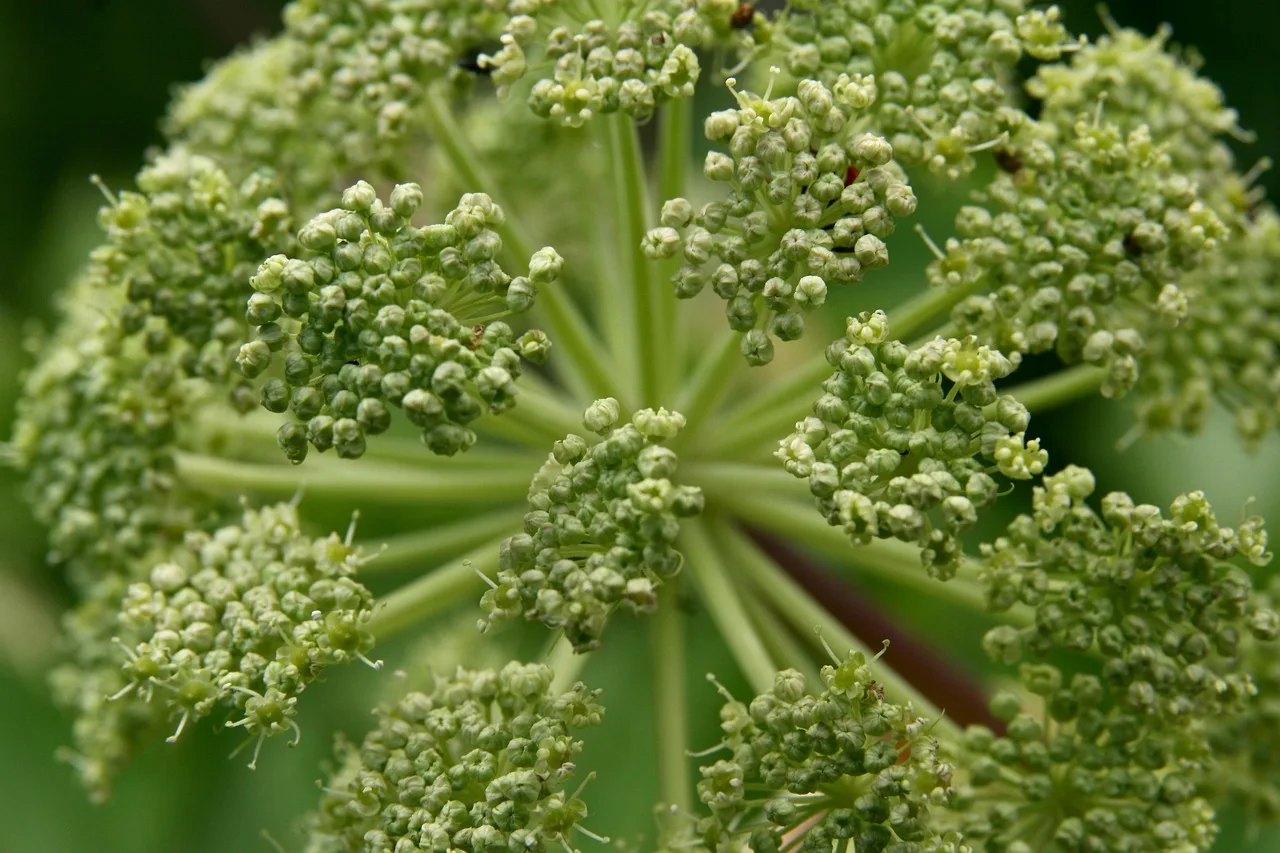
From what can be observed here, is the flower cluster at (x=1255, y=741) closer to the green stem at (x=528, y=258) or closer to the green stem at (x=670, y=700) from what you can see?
the green stem at (x=670, y=700)

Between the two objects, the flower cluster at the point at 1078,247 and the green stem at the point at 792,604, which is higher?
the flower cluster at the point at 1078,247

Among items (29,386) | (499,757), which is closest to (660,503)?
(499,757)

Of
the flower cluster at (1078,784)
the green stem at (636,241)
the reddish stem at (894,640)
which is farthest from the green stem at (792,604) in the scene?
the green stem at (636,241)

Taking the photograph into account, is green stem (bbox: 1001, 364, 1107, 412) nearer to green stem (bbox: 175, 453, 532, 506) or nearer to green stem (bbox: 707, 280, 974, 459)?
green stem (bbox: 707, 280, 974, 459)

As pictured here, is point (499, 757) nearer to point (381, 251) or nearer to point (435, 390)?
point (435, 390)

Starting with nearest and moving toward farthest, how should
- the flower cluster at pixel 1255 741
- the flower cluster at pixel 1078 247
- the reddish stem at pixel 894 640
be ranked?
1. the flower cluster at pixel 1078 247
2. the flower cluster at pixel 1255 741
3. the reddish stem at pixel 894 640

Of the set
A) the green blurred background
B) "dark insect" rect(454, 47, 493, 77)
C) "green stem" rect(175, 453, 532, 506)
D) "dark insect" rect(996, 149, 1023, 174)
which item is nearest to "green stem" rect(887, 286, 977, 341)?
"dark insect" rect(996, 149, 1023, 174)
